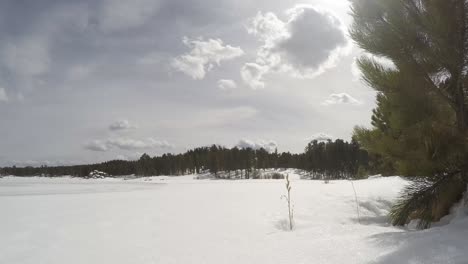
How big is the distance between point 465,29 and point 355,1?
6.08ft

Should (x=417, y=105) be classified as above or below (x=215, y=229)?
above

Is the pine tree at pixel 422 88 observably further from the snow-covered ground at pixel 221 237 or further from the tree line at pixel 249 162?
the tree line at pixel 249 162

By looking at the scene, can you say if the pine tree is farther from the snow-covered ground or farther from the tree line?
the tree line

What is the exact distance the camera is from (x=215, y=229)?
536 cm

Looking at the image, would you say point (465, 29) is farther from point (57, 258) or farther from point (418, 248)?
point (57, 258)

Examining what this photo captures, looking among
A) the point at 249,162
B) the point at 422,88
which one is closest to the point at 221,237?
the point at 422,88

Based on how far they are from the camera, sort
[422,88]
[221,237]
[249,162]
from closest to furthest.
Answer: [221,237]
[422,88]
[249,162]

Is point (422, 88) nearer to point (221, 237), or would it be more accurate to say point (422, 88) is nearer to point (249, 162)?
point (221, 237)

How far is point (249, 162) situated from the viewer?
85812 mm

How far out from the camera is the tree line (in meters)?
74.5

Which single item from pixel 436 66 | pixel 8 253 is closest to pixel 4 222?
pixel 8 253

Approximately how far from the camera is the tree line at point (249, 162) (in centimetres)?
7450

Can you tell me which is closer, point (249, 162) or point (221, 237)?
point (221, 237)

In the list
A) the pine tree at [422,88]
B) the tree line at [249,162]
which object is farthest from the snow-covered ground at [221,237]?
the tree line at [249,162]
